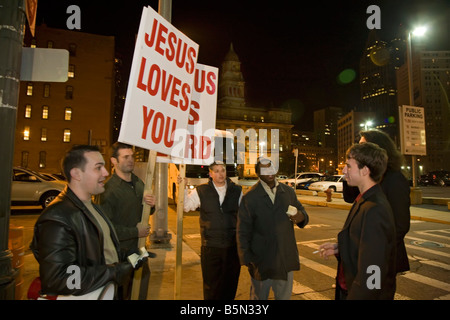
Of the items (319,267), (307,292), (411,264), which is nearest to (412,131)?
(411,264)

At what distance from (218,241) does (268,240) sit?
27.6 inches

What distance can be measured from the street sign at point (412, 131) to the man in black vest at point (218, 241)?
50.1ft

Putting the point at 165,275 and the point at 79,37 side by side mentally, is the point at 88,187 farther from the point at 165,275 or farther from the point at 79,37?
the point at 79,37

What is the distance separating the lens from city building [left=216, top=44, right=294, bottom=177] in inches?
3812

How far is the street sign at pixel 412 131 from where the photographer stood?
631 inches

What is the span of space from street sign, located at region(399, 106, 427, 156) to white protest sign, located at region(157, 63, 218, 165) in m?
15.3

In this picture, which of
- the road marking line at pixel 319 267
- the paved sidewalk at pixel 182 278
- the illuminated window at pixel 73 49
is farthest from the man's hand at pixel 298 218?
the illuminated window at pixel 73 49

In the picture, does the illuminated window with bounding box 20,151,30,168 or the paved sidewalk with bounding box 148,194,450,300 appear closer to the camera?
the paved sidewalk with bounding box 148,194,450,300

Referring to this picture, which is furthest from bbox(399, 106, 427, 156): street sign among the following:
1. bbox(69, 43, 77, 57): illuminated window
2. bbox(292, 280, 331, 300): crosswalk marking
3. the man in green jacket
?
bbox(69, 43, 77, 57): illuminated window

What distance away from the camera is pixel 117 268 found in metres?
2.18

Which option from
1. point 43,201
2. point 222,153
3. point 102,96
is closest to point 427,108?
point 102,96

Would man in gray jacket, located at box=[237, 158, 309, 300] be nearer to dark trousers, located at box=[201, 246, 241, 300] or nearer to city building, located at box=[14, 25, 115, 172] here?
dark trousers, located at box=[201, 246, 241, 300]

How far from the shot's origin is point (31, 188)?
41.7 feet

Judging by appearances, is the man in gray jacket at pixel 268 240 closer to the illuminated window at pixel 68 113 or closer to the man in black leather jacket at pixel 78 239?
the man in black leather jacket at pixel 78 239
